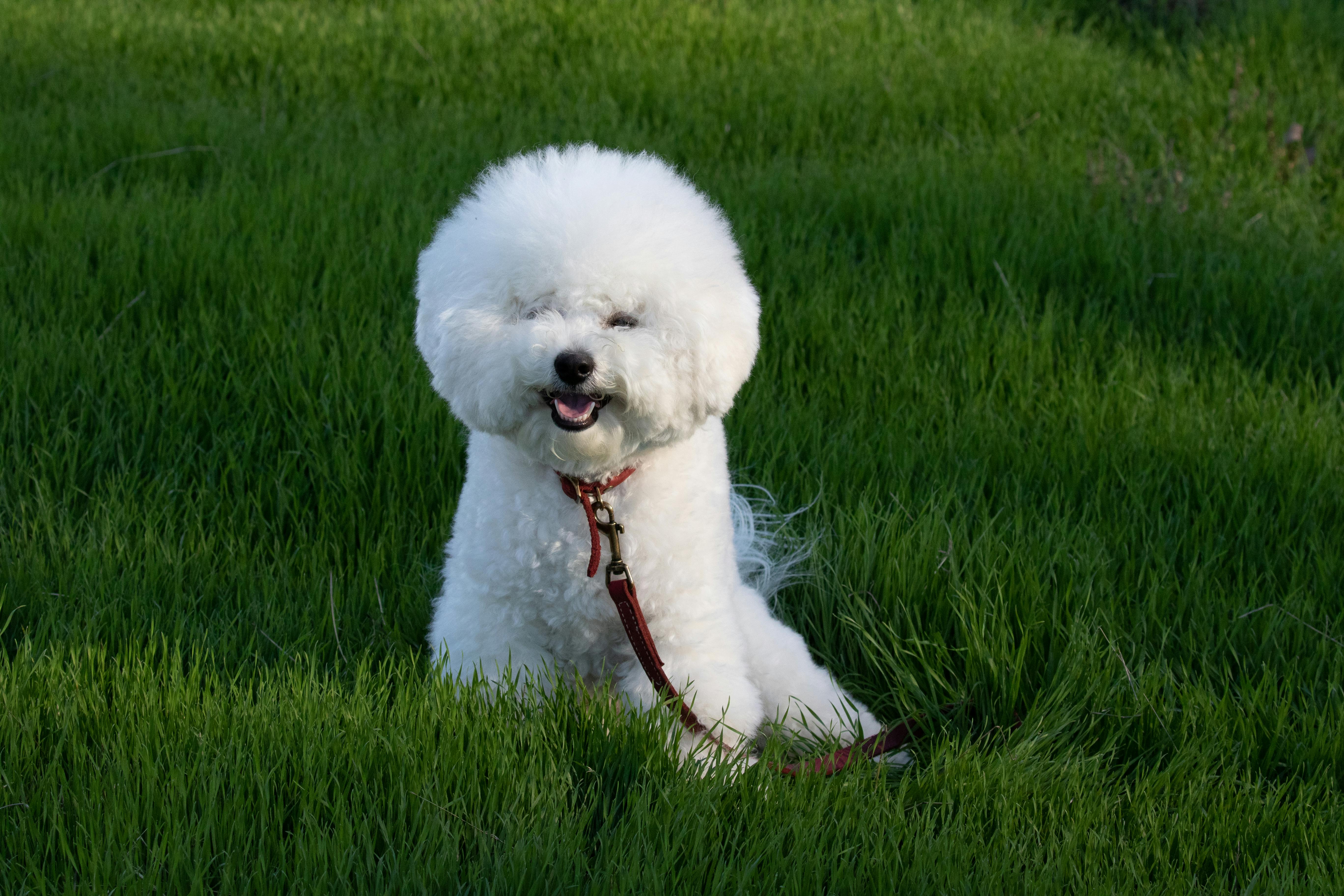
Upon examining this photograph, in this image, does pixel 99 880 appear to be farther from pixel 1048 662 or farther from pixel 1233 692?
pixel 1233 692

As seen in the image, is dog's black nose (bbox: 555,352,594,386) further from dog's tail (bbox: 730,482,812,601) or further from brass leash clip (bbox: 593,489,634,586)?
dog's tail (bbox: 730,482,812,601)

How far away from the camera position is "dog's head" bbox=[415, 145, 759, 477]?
233cm

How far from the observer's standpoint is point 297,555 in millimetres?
3268

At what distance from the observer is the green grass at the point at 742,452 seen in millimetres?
2357

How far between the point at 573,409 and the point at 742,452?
1565 mm

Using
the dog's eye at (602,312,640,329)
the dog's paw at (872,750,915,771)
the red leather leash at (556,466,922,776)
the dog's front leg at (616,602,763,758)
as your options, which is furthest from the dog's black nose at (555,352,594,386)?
the dog's paw at (872,750,915,771)

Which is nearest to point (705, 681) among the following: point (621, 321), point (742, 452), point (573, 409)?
point (573, 409)

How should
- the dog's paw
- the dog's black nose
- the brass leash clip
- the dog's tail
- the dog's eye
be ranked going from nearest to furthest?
the dog's black nose, the dog's eye, the brass leash clip, the dog's paw, the dog's tail

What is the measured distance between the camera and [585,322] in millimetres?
2395

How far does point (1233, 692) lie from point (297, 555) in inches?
99.6

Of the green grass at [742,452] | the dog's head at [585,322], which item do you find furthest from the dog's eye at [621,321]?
the green grass at [742,452]

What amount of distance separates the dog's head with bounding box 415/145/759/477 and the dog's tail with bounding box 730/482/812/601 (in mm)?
800

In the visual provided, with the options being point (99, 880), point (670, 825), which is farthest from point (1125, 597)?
point (99, 880)

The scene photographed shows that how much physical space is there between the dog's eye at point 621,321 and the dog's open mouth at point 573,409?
174mm
